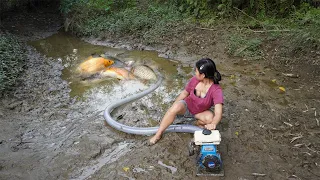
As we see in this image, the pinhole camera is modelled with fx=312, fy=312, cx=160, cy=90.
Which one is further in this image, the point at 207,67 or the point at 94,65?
the point at 94,65

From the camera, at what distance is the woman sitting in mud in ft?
12.6

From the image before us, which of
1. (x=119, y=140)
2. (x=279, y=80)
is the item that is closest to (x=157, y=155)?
(x=119, y=140)

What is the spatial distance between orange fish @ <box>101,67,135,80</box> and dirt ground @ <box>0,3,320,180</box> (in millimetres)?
975

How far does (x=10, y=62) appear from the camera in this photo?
6578 mm

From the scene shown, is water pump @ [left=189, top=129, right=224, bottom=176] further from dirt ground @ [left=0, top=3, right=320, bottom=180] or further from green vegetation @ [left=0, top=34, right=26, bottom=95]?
green vegetation @ [left=0, top=34, right=26, bottom=95]

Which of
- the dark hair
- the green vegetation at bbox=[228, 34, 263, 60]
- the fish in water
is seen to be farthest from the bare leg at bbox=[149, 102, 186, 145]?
the green vegetation at bbox=[228, 34, 263, 60]

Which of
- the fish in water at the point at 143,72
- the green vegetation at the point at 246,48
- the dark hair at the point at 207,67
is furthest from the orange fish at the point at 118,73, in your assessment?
the dark hair at the point at 207,67

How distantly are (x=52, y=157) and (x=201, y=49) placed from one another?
4.53m

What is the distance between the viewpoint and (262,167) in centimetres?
362

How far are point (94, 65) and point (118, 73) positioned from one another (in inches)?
25.0

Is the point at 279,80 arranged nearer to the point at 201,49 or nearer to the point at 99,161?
the point at 201,49

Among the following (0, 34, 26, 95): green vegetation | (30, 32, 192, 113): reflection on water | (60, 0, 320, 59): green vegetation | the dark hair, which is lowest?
(30, 32, 192, 113): reflection on water

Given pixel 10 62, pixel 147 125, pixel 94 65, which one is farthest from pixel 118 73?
pixel 10 62

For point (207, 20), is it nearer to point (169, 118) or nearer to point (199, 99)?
point (199, 99)
